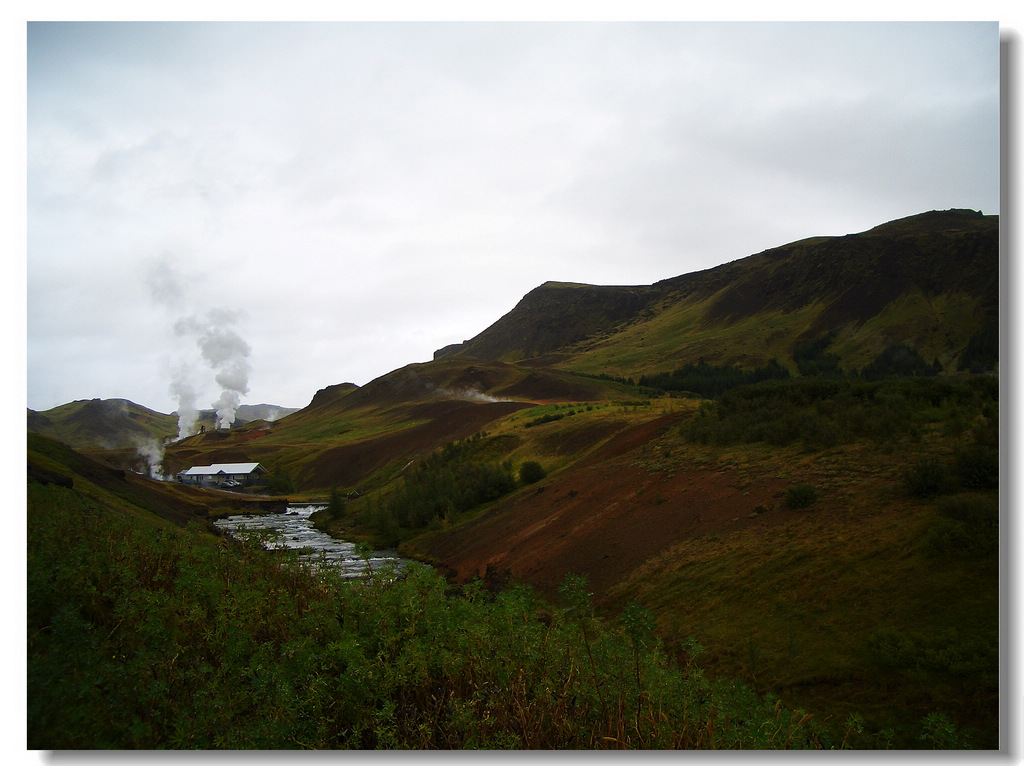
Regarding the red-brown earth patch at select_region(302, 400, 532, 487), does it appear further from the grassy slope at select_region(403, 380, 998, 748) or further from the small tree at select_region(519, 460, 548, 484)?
the grassy slope at select_region(403, 380, 998, 748)

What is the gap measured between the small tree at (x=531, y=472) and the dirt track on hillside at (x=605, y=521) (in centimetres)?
394

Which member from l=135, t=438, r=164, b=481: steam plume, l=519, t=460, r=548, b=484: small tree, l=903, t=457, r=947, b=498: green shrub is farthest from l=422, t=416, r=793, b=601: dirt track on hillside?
l=135, t=438, r=164, b=481: steam plume

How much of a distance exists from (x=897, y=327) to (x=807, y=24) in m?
77.5

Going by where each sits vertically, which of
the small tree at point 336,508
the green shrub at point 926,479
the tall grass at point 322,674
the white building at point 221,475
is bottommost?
the white building at point 221,475

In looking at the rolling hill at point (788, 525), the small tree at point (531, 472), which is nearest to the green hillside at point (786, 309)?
the rolling hill at point (788, 525)

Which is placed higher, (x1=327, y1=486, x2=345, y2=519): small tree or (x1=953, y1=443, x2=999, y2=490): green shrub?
(x1=953, y1=443, x2=999, y2=490): green shrub

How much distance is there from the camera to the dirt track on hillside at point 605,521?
14070mm

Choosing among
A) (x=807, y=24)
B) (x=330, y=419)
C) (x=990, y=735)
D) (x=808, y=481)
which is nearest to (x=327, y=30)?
(x=807, y=24)

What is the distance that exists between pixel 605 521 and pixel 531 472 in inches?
455

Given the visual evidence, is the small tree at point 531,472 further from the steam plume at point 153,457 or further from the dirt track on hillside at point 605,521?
the steam plume at point 153,457

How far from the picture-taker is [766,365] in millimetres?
81625

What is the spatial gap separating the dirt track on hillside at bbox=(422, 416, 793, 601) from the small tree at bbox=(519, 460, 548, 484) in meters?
3.94

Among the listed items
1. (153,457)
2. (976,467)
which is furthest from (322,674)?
(153,457)

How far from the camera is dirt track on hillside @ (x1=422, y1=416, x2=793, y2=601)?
1407 centimetres
